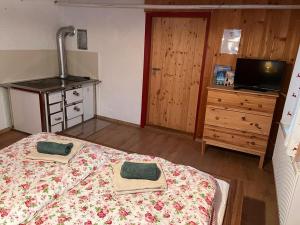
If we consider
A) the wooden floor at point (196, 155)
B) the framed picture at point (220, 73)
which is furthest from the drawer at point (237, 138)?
the framed picture at point (220, 73)

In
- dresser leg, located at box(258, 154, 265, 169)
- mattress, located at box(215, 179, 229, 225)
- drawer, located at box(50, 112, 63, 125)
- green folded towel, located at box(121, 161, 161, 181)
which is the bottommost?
dresser leg, located at box(258, 154, 265, 169)

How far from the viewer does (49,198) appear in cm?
141

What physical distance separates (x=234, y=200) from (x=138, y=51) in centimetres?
273

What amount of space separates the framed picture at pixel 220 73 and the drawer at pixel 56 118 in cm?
231

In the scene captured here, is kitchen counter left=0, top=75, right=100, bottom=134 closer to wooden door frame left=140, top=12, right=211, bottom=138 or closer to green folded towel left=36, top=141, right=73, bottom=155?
wooden door frame left=140, top=12, right=211, bottom=138

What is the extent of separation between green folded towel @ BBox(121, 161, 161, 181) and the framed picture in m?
1.92

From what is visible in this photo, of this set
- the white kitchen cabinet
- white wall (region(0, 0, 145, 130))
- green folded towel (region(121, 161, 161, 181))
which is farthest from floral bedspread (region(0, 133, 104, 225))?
white wall (region(0, 0, 145, 130))

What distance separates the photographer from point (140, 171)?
1.59 m

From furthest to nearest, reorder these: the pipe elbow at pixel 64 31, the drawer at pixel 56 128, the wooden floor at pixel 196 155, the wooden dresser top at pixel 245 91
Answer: the pipe elbow at pixel 64 31
the drawer at pixel 56 128
the wooden dresser top at pixel 245 91
the wooden floor at pixel 196 155

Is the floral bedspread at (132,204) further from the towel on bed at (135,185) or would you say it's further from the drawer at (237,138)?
the drawer at (237,138)

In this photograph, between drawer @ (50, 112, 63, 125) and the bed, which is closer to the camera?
the bed

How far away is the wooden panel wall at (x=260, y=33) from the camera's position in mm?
2775

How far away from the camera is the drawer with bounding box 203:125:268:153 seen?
2826mm

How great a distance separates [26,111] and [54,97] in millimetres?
478
